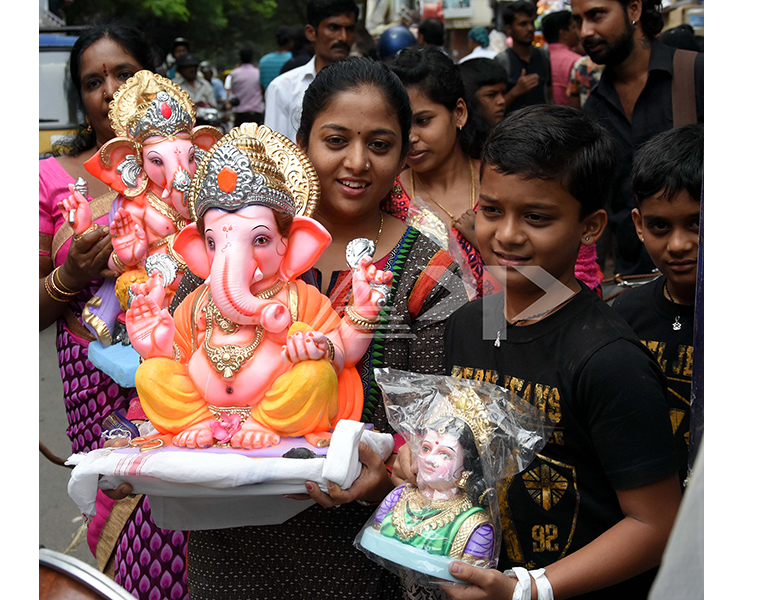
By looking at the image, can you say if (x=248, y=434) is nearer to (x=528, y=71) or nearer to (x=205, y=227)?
(x=205, y=227)

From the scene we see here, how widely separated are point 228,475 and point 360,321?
494mm

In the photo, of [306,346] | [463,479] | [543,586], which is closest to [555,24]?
[306,346]

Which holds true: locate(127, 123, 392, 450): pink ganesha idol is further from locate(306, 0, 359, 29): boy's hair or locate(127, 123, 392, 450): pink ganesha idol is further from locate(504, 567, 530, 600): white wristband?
locate(306, 0, 359, 29): boy's hair

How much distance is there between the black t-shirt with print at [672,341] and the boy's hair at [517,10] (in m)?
5.31

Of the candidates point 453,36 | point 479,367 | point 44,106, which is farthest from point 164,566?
point 453,36

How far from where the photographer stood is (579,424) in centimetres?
160

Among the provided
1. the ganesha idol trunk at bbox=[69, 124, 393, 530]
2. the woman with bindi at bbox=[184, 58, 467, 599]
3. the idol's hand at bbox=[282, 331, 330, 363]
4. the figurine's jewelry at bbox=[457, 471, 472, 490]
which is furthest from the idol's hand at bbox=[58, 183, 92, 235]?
the figurine's jewelry at bbox=[457, 471, 472, 490]

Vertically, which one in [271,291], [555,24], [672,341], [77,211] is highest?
[555,24]

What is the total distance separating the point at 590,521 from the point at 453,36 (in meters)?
9.28

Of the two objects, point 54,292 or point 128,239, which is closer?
point 128,239

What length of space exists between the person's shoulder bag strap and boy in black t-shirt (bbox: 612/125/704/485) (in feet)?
5.66

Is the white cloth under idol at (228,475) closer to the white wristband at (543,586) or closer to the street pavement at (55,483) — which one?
the white wristband at (543,586)

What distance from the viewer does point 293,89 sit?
515 centimetres

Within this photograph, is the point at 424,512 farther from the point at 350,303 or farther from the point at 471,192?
the point at 471,192
